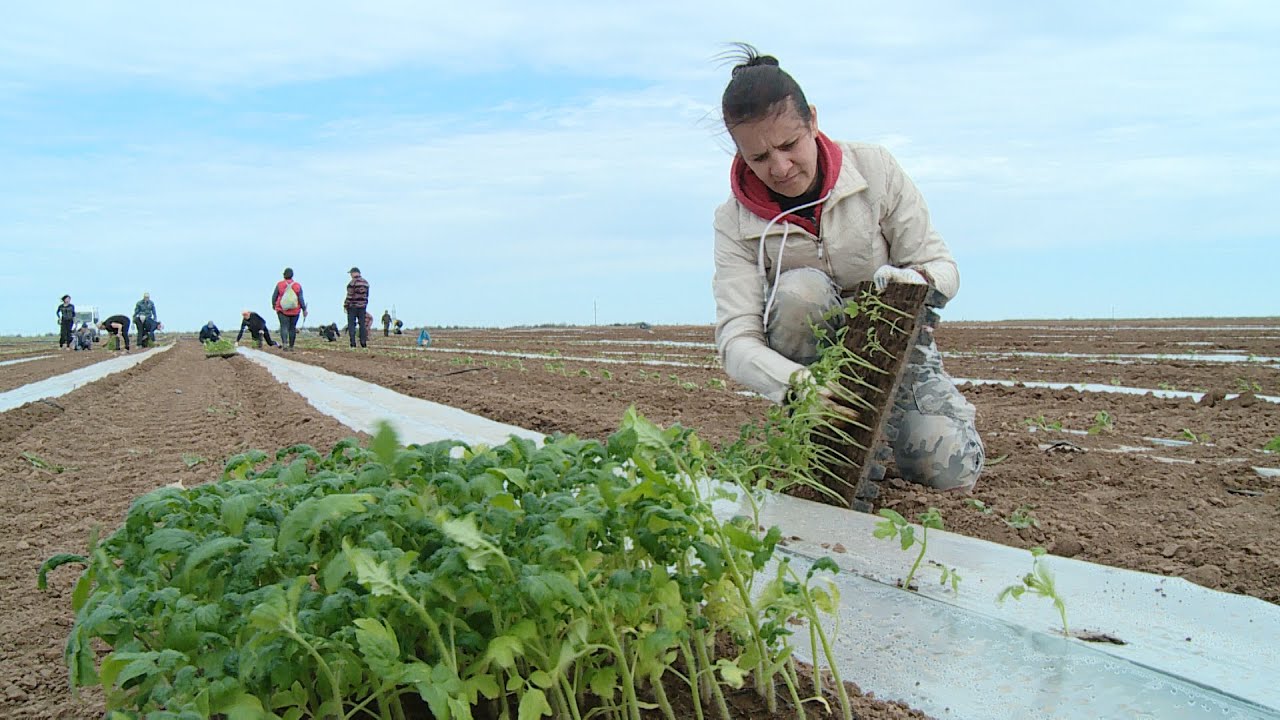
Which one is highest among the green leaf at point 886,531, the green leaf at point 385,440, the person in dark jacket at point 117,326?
the person in dark jacket at point 117,326

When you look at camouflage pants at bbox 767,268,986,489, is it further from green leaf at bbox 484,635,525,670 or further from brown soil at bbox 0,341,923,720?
green leaf at bbox 484,635,525,670

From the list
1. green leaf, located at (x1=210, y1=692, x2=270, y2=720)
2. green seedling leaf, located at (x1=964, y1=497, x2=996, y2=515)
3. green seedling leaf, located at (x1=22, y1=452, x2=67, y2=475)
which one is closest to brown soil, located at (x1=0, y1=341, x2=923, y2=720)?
green seedling leaf, located at (x1=22, y1=452, x2=67, y2=475)

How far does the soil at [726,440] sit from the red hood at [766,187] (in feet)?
3.57

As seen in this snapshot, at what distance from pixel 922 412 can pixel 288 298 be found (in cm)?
1879

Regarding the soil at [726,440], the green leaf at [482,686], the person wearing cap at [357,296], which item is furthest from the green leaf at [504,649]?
the person wearing cap at [357,296]

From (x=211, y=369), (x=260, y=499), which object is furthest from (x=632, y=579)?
(x=211, y=369)

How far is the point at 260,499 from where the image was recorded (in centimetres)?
172

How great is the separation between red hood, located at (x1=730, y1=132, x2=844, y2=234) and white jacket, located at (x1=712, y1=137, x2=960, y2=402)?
25 mm

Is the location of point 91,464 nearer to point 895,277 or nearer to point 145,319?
point 895,277

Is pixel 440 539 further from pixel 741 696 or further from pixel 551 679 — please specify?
pixel 741 696

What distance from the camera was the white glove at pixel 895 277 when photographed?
3.01m

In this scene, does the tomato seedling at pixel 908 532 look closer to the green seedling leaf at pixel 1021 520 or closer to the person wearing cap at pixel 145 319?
the green seedling leaf at pixel 1021 520

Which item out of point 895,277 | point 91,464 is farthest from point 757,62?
point 91,464

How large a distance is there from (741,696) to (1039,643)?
26.6 inches
